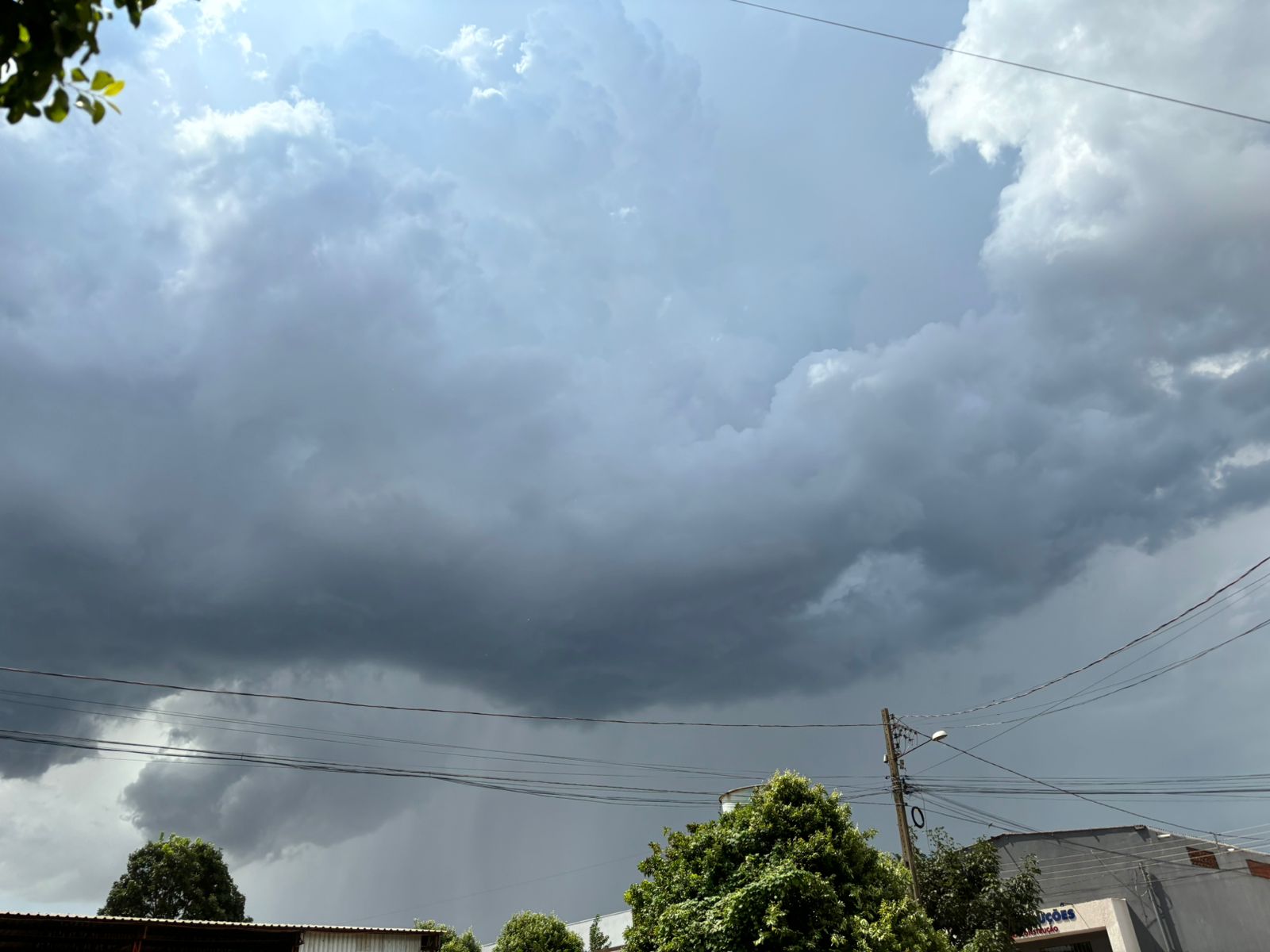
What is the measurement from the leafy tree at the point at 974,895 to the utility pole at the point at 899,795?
4010mm

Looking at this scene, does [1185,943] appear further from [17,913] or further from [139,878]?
[139,878]

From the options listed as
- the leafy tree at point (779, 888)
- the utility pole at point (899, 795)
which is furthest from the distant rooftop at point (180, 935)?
the utility pole at point (899, 795)

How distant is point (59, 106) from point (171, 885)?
5196 centimetres

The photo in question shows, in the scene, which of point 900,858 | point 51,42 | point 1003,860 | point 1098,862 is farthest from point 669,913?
point 1098,862

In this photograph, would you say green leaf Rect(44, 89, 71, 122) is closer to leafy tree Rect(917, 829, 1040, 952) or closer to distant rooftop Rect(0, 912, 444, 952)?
distant rooftop Rect(0, 912, 444, 952)

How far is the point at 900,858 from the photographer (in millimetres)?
31172

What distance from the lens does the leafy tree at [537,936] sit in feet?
150

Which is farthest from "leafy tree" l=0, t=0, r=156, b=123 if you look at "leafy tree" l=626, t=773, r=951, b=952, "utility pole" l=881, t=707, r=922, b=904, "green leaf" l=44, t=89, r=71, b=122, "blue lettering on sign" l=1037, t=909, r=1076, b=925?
"blue lettering on sign" l=1037, t=909, r=1076, b=925

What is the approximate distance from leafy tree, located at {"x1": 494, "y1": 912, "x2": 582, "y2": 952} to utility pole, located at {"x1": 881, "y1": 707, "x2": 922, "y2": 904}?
23.5m

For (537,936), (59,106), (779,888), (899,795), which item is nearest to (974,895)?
(899,795)

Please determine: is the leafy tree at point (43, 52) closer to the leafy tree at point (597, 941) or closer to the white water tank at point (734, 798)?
the white water tank at point (734, 798)

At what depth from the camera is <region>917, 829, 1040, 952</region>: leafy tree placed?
32125 mm

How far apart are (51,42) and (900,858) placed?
3328 centimetres

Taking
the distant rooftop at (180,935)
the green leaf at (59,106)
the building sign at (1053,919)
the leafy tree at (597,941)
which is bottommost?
the distant rooftop at (180,935)
